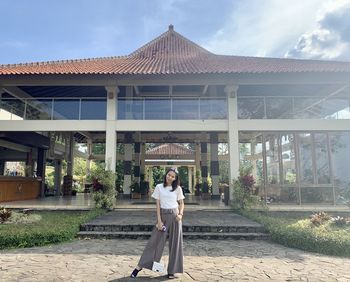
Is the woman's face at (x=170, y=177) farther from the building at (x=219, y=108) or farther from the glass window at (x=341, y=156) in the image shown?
A: the glass window at (x=341, y=156)

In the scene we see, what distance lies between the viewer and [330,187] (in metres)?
12.4

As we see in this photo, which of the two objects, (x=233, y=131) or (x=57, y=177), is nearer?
(x=233, y=131)

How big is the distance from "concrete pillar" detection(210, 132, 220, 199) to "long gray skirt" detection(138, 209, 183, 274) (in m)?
12.2

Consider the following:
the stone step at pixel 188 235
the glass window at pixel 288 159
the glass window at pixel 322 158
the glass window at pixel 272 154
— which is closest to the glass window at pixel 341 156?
the glass window at pixel 322 158

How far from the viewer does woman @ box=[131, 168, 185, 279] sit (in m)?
4.54

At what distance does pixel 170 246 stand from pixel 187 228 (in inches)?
137

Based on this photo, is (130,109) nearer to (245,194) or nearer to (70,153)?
(245,194)

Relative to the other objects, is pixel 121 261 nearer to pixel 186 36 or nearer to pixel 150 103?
pixel 150 103

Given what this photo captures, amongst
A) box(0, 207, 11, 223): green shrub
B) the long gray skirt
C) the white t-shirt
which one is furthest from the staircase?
the white t-shirt

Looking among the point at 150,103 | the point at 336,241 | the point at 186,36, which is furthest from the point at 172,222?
the point at 186,36

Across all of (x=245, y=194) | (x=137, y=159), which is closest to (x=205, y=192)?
(x=137, y=159)

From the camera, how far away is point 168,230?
4.63 m

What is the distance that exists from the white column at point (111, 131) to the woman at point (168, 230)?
7.48 m

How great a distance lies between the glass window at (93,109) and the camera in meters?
12.5
